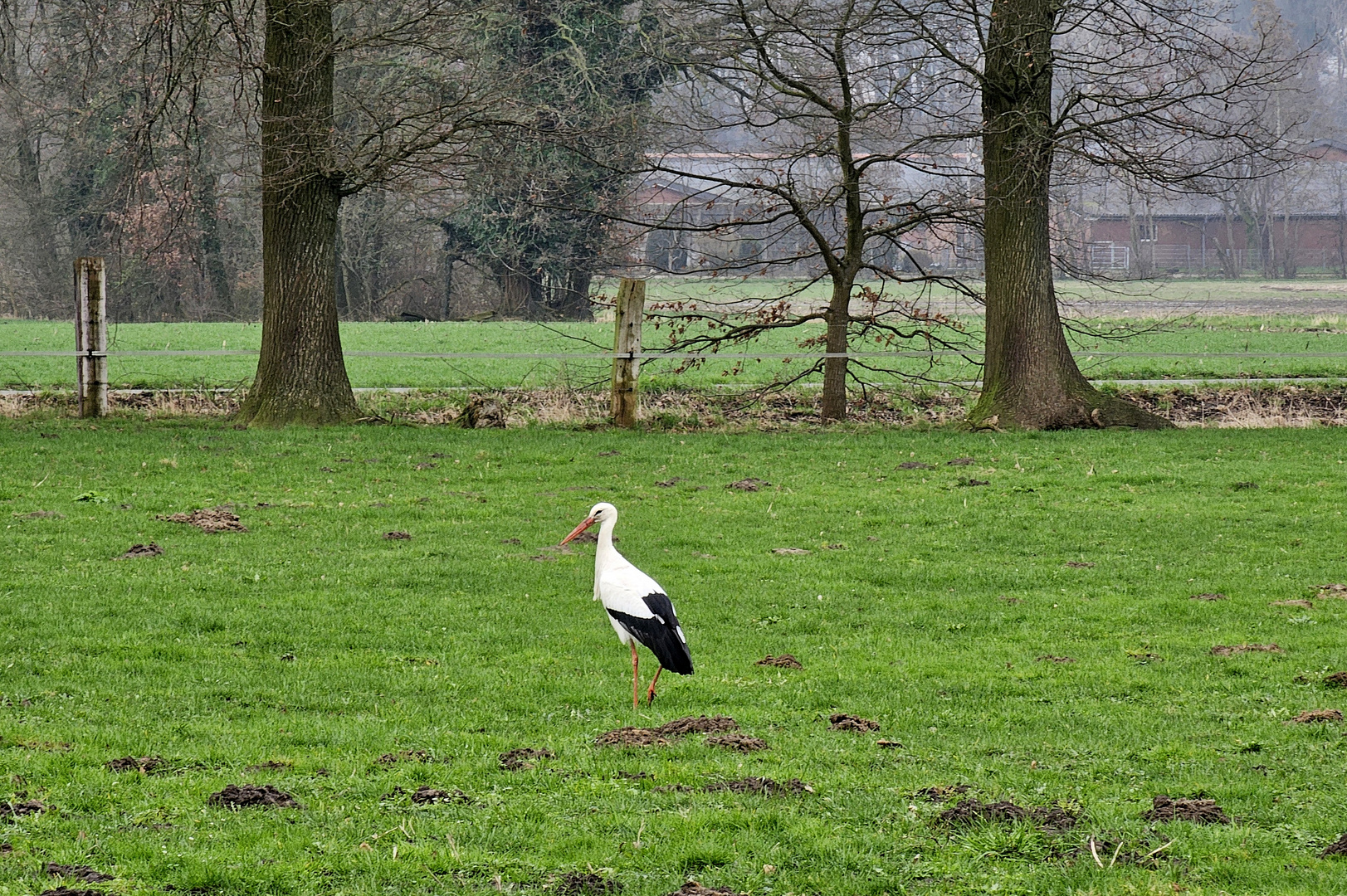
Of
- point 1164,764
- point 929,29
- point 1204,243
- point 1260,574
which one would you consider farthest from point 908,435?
point 1204,243

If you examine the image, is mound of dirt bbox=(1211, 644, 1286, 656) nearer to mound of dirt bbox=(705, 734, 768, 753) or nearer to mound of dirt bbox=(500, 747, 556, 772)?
mound of dirt bbox=(705, 734, 768, 753)

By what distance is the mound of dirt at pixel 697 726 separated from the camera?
25.1 ft

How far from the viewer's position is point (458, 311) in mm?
56625

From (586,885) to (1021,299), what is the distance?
17.2 metres

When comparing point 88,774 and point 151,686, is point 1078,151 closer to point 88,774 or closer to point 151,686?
point 151,686

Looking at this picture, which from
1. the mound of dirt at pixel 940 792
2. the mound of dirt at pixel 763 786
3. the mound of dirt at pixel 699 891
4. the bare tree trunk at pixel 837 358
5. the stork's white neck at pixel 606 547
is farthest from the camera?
the bare tree trunk at pixel 837 358

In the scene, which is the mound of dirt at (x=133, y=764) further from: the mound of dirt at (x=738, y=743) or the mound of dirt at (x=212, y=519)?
the mound of dirt at (x=212, y=519)

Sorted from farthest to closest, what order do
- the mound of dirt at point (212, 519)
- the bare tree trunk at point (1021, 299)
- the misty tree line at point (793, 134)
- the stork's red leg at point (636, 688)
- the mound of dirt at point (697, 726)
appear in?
1. the bare tree trunk at point (1021, 299)
2. the misty tree line at point (793, 134)
3. the mound of dirt at point (212, 519)
4. the stork's red leg at point (636, 688)
5. the mound of dirt at point (697, 726)

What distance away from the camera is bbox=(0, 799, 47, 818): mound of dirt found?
19.5ft

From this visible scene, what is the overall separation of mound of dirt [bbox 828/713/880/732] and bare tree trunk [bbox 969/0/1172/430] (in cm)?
1364

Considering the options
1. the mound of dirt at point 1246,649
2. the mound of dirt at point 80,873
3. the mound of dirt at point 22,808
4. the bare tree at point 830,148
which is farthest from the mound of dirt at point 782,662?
the bare tree at point 830,148

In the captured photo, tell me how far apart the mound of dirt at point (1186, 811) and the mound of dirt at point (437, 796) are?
316 cm

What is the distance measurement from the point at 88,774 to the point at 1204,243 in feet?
320

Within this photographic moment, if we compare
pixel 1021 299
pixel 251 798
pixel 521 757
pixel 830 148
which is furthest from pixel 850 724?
pixel 830 148
